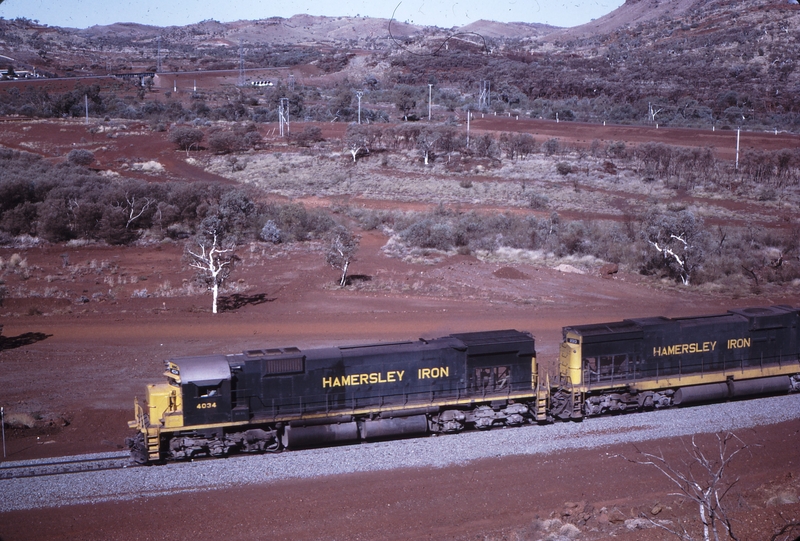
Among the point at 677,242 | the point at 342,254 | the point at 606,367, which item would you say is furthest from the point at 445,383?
the point at 677,242

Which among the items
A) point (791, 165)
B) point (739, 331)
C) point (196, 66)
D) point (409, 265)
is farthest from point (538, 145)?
point (196, 66)

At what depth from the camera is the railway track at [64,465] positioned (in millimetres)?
15117

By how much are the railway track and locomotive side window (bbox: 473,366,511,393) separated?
840cm

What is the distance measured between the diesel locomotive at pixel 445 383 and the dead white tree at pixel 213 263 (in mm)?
11747

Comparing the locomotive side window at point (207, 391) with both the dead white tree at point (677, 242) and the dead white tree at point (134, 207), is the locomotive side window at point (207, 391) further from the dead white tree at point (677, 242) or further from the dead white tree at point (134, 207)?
the dead white tree at point (134, 207)

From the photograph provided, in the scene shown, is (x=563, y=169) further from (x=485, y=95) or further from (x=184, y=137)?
(x=485, y=95)

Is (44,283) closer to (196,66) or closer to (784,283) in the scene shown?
(784,283)

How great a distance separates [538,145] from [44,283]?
51.5 m

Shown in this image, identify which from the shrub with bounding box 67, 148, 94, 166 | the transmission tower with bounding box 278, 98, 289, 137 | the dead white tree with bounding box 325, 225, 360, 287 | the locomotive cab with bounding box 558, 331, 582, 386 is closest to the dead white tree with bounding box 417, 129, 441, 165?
the transmission tower with bounding box 278, 98, 289, 137

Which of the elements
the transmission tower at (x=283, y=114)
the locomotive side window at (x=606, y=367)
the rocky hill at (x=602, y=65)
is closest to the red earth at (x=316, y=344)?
the locomotive side window at (x=606, y=367)

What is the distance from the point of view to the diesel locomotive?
15.9 meters

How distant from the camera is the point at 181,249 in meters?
41.0

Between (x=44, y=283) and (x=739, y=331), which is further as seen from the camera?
(x=44, y=283)

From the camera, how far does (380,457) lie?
16016 millimetres
